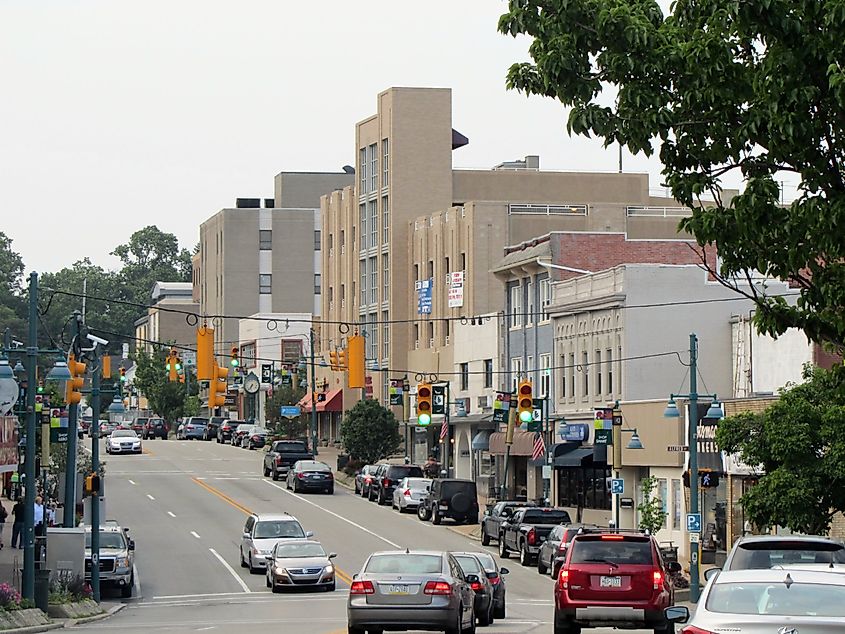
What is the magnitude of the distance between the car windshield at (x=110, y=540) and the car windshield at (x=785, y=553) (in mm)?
23399

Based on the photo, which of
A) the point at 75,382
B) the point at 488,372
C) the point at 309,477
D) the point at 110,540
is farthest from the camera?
the point at 488,372

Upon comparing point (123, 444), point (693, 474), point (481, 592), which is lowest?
point (481, 592)

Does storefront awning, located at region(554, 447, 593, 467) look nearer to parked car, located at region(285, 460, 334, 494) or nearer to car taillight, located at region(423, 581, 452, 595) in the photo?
parked car, located at region(285, 460, 334, 494)

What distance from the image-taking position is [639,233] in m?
83.4

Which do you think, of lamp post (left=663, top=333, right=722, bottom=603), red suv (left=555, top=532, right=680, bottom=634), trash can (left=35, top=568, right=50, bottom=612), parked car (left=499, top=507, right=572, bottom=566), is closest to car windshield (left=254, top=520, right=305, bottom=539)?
parked car (left=499, top=507, right=572, bottom=566)

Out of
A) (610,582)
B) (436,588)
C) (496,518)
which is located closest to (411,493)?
(496,518)

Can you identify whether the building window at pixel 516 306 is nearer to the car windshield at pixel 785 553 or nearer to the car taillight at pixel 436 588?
the car taillight at pixel 436 588

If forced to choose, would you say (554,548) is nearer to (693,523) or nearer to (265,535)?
(693,523)

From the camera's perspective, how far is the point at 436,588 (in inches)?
944

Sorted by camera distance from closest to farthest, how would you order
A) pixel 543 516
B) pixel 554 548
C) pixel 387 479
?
1. pixel 554 548
2. pixel 543 516
3. pixel 387 479

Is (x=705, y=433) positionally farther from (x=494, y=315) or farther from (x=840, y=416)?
(x=494, y=315)

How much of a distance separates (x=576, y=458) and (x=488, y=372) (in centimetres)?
1587

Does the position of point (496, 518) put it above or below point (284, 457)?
below

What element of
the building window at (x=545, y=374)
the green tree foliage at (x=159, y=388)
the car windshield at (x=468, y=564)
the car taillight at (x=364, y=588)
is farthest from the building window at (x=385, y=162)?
the car taillight at (x=364, y=588)
